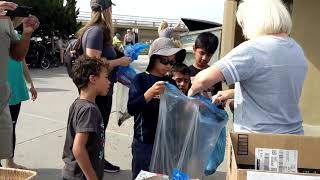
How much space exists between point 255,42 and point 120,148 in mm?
3798

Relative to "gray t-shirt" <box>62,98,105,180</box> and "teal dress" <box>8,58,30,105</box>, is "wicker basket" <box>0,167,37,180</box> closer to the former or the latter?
"gray t-shirt" <box>62,98,105,180</box>

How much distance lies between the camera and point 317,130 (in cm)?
622

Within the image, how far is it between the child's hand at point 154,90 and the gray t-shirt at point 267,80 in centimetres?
73

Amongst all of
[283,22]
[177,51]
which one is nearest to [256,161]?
[283,22]

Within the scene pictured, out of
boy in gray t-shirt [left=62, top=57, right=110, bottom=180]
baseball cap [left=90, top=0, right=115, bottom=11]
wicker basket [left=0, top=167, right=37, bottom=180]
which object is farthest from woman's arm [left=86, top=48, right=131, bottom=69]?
wicker basket [left=0, top=167, right=37, bottom=180]

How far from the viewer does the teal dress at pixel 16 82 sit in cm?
441

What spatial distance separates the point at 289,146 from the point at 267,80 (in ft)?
1.41

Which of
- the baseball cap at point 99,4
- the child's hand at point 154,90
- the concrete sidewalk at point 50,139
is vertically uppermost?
the baseball cap at point 99,4

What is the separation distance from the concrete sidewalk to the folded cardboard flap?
9.32 ft

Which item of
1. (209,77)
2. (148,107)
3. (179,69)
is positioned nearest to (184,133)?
(148,107)

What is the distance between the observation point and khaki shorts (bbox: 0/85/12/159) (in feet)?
10.9

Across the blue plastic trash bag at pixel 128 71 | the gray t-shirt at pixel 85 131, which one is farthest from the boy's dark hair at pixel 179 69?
the gray t-shirt at pixel 85 131

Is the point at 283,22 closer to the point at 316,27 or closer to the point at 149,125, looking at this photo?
the point at 149,125

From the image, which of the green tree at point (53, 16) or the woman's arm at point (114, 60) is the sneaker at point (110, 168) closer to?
the woman's arm at point (114, 60)
